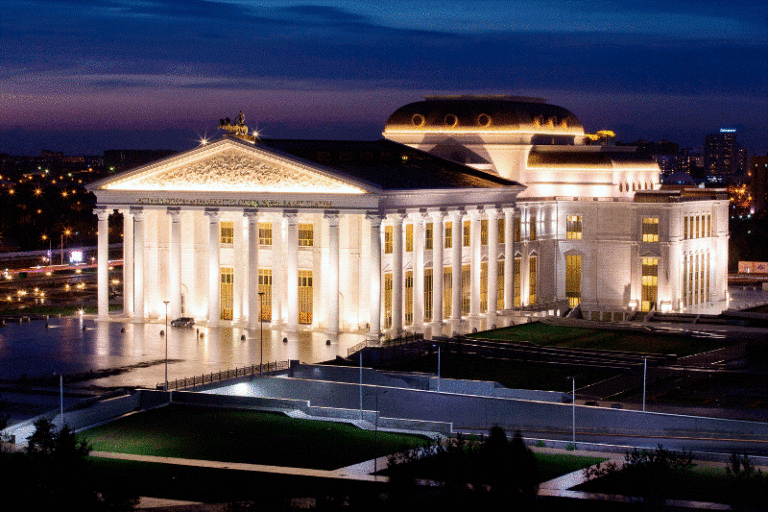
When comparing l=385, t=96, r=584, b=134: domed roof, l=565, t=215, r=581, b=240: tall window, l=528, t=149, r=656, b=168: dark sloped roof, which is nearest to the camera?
l=565, t=215, r=581, b=240: tall window

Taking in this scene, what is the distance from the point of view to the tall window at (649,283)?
103688mm

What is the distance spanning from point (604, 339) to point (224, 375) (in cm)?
2779

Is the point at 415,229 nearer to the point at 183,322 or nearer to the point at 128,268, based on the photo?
the point at 183,322

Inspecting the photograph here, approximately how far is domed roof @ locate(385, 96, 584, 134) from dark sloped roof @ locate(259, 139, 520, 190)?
9539 mm

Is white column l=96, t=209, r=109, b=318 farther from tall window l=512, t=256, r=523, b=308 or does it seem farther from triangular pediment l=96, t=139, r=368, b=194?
tall window l=512, t=256, r=523, b=308

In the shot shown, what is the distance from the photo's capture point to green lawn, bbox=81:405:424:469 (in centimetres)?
5588

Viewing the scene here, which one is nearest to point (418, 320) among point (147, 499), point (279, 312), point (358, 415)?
point (279, 312)

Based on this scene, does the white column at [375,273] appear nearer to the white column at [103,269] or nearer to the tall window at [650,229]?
the white column at [103,269]

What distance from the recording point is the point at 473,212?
93.8m

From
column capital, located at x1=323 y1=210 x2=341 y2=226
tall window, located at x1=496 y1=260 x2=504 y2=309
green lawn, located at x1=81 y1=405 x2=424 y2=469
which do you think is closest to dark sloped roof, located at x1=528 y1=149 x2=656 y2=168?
tall window, located at x1=496 y1=260 x2=504 y2=309

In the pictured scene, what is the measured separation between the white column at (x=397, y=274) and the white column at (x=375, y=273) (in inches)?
66.1

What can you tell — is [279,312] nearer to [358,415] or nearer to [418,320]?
[418,320]

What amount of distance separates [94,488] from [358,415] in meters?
18.1

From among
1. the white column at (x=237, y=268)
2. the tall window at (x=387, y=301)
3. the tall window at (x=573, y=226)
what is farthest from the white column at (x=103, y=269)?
the tall window at (x=573, y=226)
